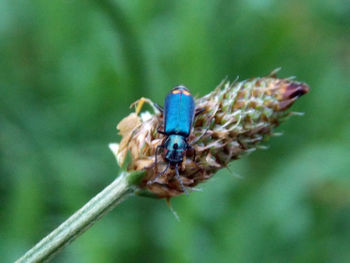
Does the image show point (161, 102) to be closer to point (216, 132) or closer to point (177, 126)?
point (177, 126)

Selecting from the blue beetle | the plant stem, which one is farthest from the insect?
the plant stem

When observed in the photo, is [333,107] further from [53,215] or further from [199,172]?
[199,172]

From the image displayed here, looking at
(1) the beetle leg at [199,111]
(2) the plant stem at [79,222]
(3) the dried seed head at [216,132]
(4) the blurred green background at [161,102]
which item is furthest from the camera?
(4) the blurred green background at [161,102]

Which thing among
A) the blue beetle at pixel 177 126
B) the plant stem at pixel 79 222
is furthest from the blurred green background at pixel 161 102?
the plant stem at pixel 79 222

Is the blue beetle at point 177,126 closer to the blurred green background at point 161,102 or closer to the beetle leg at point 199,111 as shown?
the beetle leg at point 199,111

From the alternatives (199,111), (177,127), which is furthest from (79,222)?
(199,111)

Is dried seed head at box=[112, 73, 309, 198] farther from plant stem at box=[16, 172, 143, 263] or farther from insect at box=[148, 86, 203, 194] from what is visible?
plant stem at box=[16, 172, 143, 263]
